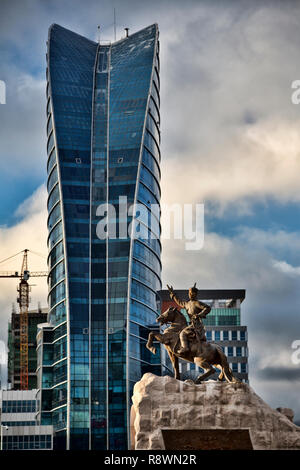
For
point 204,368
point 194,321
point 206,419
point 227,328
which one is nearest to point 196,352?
point 204,368

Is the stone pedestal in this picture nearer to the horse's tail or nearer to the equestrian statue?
the equestrian statue

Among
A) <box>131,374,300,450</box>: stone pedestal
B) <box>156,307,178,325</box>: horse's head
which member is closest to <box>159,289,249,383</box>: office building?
<box>156,307,178,325</box>: horse's head

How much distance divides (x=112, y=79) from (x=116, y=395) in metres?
51.4

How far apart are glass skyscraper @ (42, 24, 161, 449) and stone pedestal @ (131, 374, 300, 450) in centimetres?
8485

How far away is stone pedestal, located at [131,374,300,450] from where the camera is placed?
37.5 m

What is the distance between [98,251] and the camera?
12950 centimetres

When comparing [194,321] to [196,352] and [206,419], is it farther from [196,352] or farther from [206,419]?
[206,419]

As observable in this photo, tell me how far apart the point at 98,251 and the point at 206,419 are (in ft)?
304

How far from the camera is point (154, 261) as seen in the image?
131500mm

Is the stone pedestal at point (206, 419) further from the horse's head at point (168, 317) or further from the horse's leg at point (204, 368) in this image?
the horse's head at point (168, 317)

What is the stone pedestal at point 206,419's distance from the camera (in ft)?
123
